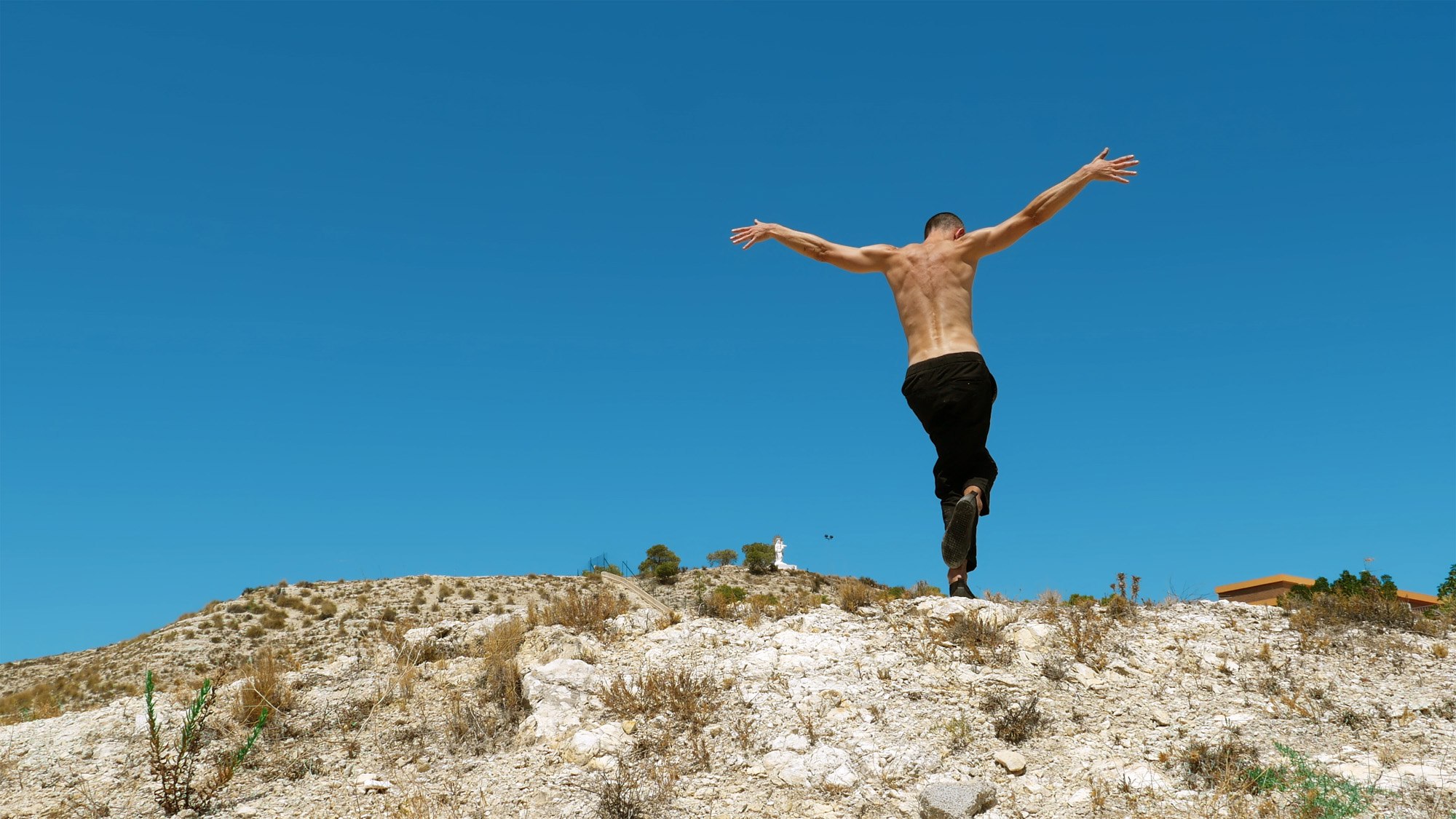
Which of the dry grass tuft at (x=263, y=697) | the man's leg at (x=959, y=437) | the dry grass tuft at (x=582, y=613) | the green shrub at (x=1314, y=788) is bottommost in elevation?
the green shrub at (x=1314, y=788)

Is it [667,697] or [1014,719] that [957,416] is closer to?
[1014,719]

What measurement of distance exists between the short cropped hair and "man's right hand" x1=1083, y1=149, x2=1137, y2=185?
1.20 metres

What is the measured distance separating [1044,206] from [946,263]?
938 mm

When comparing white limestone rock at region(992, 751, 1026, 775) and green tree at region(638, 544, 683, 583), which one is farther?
green tree at region(638, 544, 683, 583)

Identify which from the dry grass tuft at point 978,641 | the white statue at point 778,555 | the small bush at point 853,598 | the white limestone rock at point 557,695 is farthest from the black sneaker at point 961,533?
the white statue at point 778,555

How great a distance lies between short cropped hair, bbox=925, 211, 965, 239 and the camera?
8875mm

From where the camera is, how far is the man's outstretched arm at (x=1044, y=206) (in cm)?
812

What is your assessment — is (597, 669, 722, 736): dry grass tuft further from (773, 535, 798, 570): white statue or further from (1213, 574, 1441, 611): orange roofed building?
(773, 535, 798, 570): white statue

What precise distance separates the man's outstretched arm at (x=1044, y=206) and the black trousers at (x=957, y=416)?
1.01 m

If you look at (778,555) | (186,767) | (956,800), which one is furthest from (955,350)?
(778,555)

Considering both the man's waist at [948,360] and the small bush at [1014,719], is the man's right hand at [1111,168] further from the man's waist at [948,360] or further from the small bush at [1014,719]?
the small bush at [1014,719]

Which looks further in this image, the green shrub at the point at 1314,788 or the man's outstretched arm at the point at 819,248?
the man's outstretched arm at the point at 819,248

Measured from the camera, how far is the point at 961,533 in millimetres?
7891

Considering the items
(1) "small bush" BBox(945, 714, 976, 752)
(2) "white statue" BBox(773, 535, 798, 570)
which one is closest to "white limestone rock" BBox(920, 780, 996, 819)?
(1) "small bush" BBox(945, 714, 976, 752)
